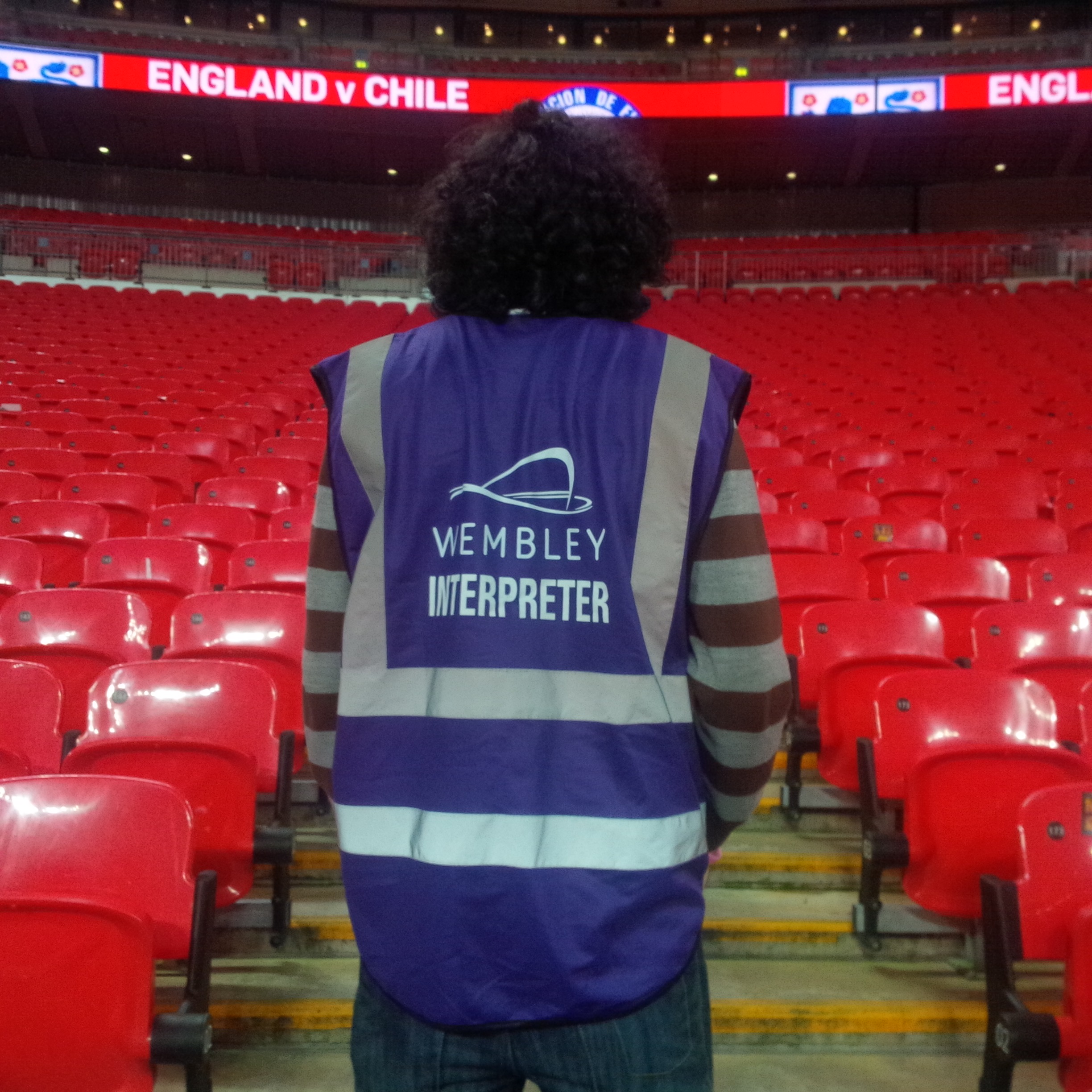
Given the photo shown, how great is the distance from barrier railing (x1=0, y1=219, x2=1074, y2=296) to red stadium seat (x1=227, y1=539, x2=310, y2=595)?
35.3ft

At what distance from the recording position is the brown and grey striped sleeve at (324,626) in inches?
40.0

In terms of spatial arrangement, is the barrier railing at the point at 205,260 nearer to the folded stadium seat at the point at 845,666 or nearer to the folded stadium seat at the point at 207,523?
the folded stadium seat at the point at 207,523

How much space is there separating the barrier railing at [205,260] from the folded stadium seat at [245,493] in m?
9.72

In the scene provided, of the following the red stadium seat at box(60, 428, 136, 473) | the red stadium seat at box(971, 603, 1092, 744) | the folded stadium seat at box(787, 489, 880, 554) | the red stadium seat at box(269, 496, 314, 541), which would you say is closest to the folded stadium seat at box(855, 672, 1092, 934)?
the red stadium seat at box(971, 603, 1092, 744)

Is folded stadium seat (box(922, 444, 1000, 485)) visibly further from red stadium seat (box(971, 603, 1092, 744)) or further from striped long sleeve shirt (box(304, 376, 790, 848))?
striped long sleeve shirt (box(304, 376, 790, 848))

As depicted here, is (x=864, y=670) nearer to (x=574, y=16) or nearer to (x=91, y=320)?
(x=91, y=320)

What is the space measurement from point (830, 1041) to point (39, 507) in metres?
3.85

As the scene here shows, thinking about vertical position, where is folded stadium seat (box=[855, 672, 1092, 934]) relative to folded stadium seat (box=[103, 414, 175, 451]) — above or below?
below

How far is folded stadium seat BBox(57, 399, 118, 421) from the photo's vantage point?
→ 6.47 metres

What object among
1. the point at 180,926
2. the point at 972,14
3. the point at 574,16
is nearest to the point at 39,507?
the point at 180,926

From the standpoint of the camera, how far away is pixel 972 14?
1772cm

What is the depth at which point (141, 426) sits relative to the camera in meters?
6.25

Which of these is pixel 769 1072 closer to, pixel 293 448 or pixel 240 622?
pixel 240 622

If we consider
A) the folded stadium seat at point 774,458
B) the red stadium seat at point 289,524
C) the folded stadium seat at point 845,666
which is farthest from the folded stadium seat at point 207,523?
the folded stadium seat at point 774,458
